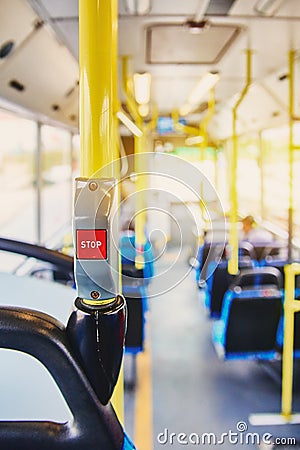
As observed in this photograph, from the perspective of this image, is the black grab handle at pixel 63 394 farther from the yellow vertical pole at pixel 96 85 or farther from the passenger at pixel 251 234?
the passenger at pixel 251 234

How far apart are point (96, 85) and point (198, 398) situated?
3.09 metres

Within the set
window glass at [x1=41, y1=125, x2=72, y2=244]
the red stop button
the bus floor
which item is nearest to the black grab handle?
the red stop button

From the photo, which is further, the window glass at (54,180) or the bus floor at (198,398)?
the window glass at (54,180)

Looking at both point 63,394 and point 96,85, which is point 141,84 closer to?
point 96,85

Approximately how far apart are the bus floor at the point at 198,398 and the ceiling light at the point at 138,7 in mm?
1576

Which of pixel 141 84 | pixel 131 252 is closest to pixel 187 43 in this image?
pixel 141 84

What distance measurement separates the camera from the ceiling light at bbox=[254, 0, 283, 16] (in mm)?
2577

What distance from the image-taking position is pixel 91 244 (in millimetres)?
711

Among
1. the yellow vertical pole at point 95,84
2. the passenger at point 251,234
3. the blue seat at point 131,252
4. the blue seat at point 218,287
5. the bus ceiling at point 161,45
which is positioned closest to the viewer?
the yellow vertical pole at point 95,84

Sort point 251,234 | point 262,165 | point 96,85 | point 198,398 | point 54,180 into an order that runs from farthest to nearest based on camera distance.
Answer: point 262,165, point 251,234, point 54,180, point 198,398, point 96,85

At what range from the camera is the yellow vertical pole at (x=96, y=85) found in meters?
0.80

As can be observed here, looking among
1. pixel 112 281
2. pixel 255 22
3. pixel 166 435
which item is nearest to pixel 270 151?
pixel 255 22

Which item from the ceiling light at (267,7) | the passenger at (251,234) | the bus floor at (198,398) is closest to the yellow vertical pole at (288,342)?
the bus floor at (198,398)

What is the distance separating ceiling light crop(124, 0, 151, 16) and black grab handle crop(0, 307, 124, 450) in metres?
2.41
